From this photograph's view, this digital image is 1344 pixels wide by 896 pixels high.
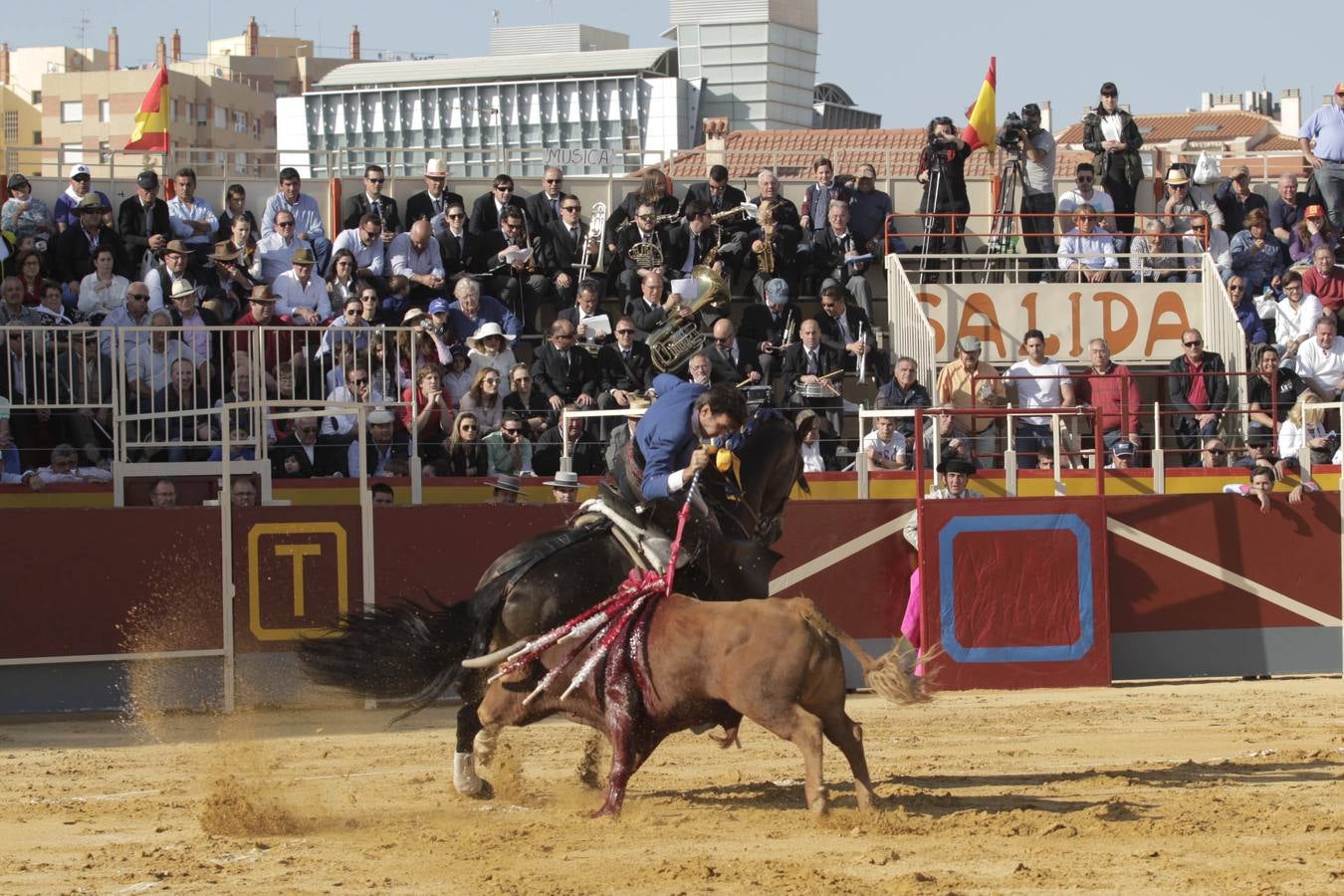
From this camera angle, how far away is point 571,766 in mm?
9672

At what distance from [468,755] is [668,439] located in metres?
1.73

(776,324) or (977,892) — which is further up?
(776,324)

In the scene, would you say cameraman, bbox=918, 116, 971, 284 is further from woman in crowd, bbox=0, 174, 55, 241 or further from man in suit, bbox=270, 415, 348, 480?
woman in crowd, bbox=0, 174, 55, 241

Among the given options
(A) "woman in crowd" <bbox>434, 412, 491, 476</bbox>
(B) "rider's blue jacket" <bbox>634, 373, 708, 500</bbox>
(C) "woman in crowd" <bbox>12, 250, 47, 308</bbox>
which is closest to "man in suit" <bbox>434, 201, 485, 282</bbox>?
(A) "woman in crowd" <bbox>434, 412, 491, 476</bbox>

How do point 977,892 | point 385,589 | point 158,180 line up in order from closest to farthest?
point 977,892 → point 385,589 → point 158,180

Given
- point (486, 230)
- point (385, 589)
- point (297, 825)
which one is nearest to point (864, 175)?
point (486, 230)

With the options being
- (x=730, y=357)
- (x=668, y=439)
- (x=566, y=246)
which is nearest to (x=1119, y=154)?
(x=730, y=357)

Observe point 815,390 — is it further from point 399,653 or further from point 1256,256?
point 399,653

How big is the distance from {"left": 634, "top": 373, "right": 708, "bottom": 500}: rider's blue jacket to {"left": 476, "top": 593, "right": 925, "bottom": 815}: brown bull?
59cm

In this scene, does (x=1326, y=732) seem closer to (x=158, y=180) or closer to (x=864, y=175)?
(x=864, y=175)

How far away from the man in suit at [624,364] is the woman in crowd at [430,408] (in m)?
1.40

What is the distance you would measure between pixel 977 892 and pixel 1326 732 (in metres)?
4.85

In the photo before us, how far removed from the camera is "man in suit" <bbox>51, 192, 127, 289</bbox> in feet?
49.2

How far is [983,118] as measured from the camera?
19359 millimetres
